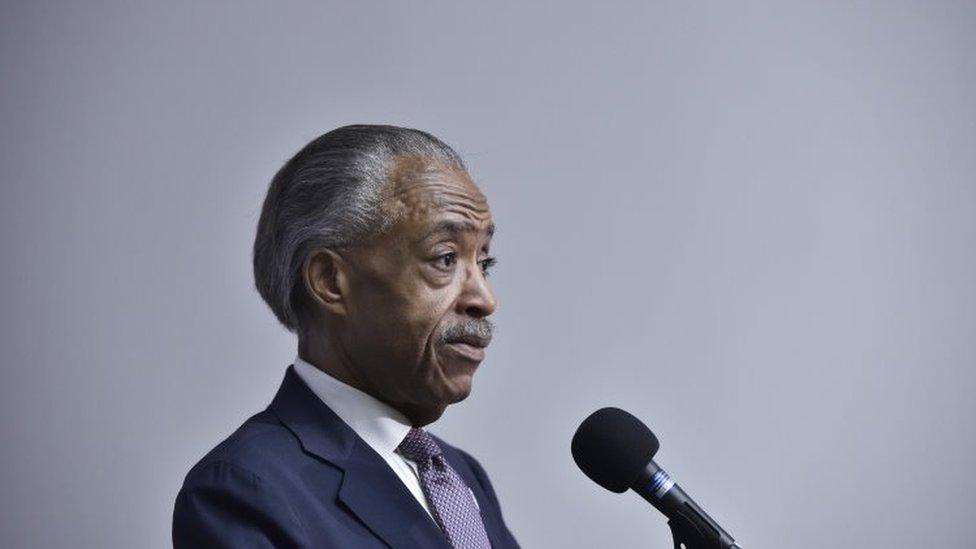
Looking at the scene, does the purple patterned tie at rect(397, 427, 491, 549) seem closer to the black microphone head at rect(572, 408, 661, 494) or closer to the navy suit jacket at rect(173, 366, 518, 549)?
the navy suit jacket at rect(173, 366, 518, 549)

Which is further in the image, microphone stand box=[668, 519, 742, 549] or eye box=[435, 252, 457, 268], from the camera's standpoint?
eye box=[435, 252, 457, 268]

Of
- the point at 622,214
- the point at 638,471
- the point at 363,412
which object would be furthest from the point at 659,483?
the point at 622,214

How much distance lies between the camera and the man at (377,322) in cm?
171

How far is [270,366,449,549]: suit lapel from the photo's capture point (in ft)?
5.47

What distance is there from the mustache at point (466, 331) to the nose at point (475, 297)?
0.01m

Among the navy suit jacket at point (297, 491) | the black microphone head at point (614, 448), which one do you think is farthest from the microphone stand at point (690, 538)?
the navy suit jacket at point (297, 491)

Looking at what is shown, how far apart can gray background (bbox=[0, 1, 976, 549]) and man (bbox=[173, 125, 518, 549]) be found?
2.83ft

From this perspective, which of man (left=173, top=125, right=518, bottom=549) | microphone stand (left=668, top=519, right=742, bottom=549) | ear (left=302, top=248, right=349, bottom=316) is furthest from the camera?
ear (left=302, top=248, right=349, bottom=316)

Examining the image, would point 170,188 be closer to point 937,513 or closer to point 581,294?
point 581,294

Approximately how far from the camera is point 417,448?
1830 mm

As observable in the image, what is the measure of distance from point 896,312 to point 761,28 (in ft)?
2.83

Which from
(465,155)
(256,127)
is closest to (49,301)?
(256,127)

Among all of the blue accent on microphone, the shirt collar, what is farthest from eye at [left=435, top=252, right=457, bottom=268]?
the blue accent on microphone

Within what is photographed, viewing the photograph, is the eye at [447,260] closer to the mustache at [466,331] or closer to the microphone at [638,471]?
the mustache at [466,331]
